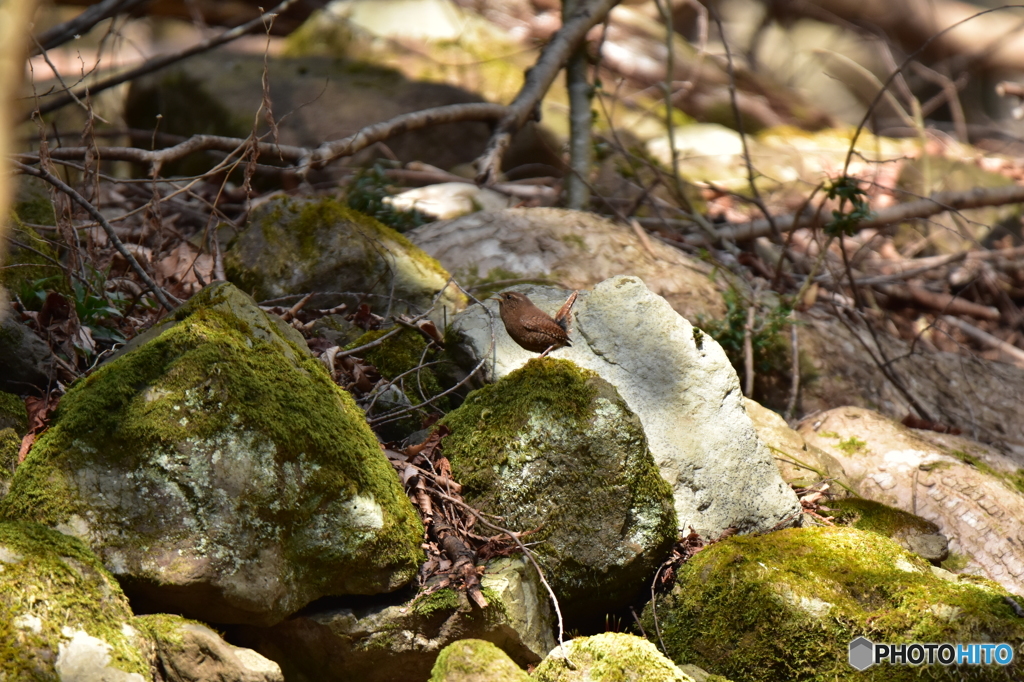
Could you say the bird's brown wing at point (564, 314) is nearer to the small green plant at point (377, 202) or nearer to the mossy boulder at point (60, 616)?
the mossy boulder at point (60, 616)

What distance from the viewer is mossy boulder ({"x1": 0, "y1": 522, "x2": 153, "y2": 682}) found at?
6.81ft

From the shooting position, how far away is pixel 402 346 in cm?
389

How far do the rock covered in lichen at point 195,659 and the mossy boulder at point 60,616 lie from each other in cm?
7

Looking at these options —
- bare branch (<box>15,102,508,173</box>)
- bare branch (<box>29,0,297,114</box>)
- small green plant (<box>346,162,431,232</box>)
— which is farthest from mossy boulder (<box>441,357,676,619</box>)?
bare branch (<box>29,0,297,114</box>)

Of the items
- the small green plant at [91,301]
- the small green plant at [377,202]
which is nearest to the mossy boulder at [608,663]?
the small green plant at [91,301]

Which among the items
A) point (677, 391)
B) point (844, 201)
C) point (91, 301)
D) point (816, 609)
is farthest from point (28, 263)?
point (844, 201)

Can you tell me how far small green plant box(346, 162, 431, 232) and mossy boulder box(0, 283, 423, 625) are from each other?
3120 millimetres

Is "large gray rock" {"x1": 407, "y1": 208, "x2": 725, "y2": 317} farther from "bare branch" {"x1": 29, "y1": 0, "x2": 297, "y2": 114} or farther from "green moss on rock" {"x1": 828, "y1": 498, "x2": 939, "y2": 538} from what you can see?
"bare branch" {"x1": 29, "y1": 0, "x2": 297, "y2": 114}

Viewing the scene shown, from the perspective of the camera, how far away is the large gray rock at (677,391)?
3.36 metres

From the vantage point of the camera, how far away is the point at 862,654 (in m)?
2.71

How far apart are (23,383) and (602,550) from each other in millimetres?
2226

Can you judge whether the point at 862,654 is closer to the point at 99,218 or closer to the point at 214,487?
the point at 214,487

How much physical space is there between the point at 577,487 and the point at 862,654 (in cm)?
109

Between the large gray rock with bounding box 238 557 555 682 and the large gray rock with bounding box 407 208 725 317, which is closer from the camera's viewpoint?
the large gray rock with bounding box 238 557 555 682
